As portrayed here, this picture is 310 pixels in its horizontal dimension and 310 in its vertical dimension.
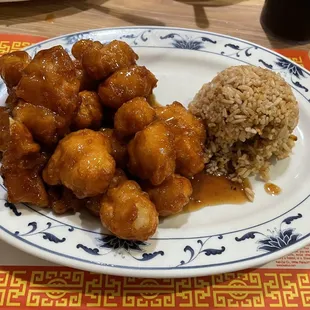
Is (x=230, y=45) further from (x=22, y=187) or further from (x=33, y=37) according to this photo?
(x=22, y=187)

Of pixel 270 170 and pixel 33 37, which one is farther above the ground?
pixel 33 37

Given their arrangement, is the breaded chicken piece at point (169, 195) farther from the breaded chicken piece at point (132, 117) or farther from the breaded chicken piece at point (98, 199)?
the breaded chicken piece at point (132, 117)

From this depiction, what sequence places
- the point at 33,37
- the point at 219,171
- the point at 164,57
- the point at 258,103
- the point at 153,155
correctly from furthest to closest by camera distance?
the point at 33,37 → the point at 164,57 → the point at 219,171 → the point at 258,103 → the point at 153,155

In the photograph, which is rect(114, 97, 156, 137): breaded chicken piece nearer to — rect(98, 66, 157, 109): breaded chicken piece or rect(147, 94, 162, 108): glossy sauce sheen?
rect(98, 66, 157, 109): breaded chicken piece

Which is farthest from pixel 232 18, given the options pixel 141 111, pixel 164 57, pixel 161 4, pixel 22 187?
pixel 22 187

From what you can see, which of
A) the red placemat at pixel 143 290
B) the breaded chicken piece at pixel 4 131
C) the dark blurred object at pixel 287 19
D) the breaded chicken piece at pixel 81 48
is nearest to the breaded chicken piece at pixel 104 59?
the breaded chicken piece at pixel 81 48

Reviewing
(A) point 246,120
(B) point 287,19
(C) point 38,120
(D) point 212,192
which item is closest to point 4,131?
(C) point 38,120
